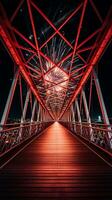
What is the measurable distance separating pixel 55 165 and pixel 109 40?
5304 millimetres

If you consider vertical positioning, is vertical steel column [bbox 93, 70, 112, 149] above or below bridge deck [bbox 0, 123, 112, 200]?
above

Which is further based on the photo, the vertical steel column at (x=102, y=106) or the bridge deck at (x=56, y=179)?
the vertical steel column at (x=102, y=106)

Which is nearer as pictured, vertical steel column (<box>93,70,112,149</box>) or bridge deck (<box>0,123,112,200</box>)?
bridge deck (<box>0,123,112,200</box>)

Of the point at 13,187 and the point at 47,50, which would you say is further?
the point at 47,50

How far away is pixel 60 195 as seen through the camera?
296 centimetres

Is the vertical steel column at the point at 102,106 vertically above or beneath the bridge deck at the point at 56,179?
above

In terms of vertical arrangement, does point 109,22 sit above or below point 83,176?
above

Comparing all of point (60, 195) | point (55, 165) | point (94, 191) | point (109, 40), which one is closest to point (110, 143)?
point (55, 165)

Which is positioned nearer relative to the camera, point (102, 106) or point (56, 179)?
point (56, 179)

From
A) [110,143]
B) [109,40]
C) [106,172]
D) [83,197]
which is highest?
[109,40]

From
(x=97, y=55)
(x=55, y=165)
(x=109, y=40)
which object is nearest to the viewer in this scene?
(x=55, y=165)

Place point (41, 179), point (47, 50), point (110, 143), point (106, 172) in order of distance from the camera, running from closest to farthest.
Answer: point (41, 179) → point (106, 172) → point (110, 143) → point (47, 50)

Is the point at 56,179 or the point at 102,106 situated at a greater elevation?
the point at 102,106

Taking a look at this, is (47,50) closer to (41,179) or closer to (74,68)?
(74,68)
